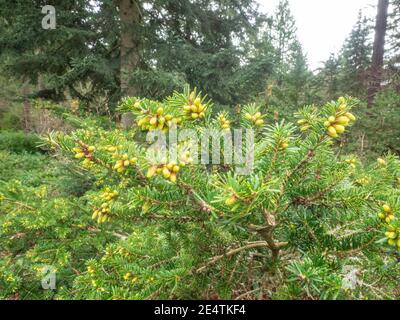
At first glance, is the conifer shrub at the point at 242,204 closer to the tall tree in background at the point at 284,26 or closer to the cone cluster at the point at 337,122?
the cone cluster at the point at 337,122

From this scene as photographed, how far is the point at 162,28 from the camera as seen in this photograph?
5730 millimetres

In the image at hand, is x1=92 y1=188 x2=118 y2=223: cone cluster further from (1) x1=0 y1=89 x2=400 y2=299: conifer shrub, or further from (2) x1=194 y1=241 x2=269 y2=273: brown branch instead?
(2) x1=194 y1=241 x2=269 y2=273: brown branch

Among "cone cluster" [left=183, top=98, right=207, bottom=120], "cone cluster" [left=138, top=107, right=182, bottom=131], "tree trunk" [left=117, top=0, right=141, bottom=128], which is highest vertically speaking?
"tree trunk" [left=117, top=0, right=141, bottom=128]

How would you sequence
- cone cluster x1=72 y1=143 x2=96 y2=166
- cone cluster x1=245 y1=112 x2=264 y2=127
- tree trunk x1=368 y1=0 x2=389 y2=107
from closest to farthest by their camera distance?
1. cone cluster x1=72 y1=143 x2=96 y2=166
2. cone cluster x1=245 y1=112 x2=264 y2=127
3. tree trunk x1=368 y1=0 x2=389 y2=107

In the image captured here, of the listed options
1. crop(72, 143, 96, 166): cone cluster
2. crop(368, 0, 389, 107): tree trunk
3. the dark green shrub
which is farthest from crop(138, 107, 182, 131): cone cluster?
the dark green shrub

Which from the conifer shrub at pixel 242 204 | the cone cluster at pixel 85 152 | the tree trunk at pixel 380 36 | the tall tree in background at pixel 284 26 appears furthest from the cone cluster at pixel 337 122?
the tall tree in background at pixel 284 26

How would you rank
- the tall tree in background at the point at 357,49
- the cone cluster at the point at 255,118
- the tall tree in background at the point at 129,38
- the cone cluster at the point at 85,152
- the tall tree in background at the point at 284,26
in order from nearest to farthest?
the cone cluster at the point at 85,152 → the cone cluster at the point at 255,118 → the tall tree in background at the point at 129,38 → the tall tree in background at the point at 357,49 → the tall tree in background at the point at 284,26

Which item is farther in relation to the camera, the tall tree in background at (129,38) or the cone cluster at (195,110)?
the tall tree in background at (129,38)

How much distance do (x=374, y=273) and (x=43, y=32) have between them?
17.2 ft

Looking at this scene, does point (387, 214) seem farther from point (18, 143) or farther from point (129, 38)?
point (18, 143)
